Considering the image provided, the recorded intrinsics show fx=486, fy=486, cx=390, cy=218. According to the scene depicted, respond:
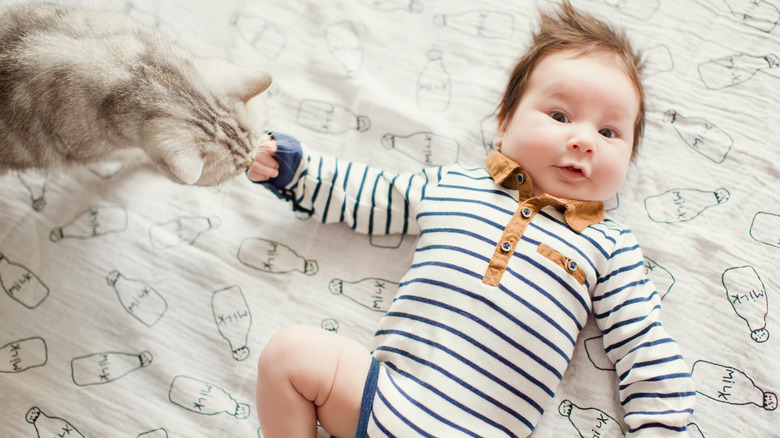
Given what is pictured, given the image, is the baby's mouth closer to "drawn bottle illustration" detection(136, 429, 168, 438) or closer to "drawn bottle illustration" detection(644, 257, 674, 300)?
"drawn bottle illustration" detection(644, 257, 674, 300)

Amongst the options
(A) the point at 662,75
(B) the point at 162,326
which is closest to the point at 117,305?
(B) the point at 162,326

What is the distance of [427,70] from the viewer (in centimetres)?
115

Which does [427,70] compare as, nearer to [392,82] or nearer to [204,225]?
[392,82]

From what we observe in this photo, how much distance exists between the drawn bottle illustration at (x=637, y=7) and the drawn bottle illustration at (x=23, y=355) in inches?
56.6

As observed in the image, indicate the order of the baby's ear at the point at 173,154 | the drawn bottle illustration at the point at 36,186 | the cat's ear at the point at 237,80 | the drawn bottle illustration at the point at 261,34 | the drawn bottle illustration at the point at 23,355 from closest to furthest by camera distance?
the baby's ear at the point at 173,154 < the cat's ear at the point at 237,80 < the drawn bottle illustration at the point at 23,355 < the drawn bottle illustration at the point at 36,186 < the drawn bottle illustration at the point at 261,34

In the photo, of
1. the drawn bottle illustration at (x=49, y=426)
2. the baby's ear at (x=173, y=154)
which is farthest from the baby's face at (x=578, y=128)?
the drawn bottle illustration at (x=49, y=426)

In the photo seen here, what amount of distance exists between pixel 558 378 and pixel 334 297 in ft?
1.48

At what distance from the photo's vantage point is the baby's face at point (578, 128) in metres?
0.87

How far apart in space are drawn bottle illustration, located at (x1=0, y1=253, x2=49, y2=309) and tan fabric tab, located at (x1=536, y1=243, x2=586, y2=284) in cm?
99

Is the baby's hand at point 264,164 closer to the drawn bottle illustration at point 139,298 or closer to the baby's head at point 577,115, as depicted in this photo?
the drawn bottle illustration at point 139,298

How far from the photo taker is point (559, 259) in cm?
85

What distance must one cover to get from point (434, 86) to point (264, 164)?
1.45 feet

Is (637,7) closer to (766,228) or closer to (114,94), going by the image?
(766,228)

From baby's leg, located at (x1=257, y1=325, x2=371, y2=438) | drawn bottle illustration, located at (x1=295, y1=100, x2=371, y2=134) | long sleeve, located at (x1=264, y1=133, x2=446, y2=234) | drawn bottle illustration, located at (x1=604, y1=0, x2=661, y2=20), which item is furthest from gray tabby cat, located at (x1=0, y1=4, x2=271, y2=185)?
drawn bottle illustration, located at (x1=604, y1=0, x2=661, y2=20)
